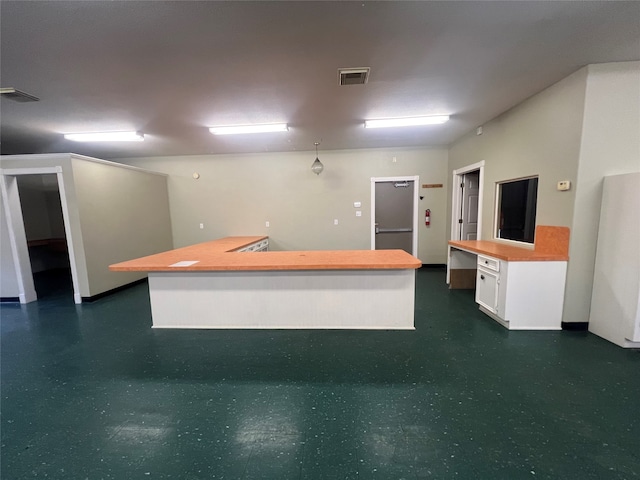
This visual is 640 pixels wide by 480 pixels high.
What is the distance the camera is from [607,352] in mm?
2289

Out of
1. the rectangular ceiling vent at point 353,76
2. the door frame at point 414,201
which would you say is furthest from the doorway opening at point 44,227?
the rectangular ceiling vent at point 353,76

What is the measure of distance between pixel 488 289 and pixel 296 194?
383 cm

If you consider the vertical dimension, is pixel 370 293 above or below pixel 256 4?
below

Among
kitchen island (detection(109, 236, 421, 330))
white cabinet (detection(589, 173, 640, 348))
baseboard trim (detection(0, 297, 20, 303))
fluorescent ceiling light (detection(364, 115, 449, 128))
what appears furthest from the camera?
baseboard trim (detection(0, 297, 20, 303))

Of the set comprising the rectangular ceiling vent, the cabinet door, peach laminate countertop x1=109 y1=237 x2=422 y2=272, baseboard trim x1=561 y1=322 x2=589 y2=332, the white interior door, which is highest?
the rectangular ceiling vent

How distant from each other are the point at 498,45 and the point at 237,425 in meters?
3.36

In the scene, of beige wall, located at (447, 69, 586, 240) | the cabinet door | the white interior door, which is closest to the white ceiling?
beige wall, located at (447, 69, 586, 240)

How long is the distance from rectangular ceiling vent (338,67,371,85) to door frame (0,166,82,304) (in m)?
4.24

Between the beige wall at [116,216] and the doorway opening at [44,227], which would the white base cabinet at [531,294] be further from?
the doorway opening at [44,227]

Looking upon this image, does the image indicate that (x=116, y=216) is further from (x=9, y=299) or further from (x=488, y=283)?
(x=488, y=283)

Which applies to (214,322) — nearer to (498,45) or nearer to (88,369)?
(88,369)

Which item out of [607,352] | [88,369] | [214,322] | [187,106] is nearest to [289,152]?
[187,106]

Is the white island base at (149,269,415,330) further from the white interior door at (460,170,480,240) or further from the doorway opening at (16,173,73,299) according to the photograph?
the doorway opening at (16,173,73,299)

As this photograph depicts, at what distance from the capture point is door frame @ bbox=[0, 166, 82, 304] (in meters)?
3.66
